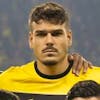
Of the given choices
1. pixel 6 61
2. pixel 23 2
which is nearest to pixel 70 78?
pixel 6 61

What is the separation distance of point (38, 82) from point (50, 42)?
270mm

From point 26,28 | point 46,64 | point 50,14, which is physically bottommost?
point 26,28

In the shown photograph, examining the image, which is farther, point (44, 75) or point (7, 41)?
point (7, 41)

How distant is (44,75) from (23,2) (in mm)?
25514

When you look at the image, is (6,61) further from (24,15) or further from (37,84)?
(37,84)

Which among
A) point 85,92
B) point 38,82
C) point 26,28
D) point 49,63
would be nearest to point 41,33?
point 49,63

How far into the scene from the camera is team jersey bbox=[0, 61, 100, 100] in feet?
7.64

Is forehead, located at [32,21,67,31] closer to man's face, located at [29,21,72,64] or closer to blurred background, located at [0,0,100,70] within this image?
man's face, located at [29,21,72,64]

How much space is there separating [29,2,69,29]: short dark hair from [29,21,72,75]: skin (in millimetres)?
26

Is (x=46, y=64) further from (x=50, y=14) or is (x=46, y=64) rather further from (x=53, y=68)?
(x=50, y=14)

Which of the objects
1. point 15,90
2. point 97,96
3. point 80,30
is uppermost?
point 97,96

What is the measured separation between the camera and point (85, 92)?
1718 millimetres

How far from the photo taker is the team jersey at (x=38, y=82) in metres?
2.33

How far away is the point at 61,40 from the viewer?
7.45 ft
